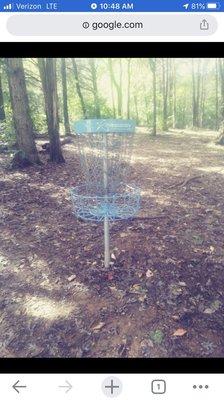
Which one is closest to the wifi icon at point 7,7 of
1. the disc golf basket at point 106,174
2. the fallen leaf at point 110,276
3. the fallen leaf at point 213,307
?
the disc golf basket at point 106,174

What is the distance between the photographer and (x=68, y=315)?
4.00m

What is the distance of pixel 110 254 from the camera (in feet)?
16.9

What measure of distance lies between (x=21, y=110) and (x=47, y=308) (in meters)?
6.84

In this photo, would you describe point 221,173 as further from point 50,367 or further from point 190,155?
point 50,367

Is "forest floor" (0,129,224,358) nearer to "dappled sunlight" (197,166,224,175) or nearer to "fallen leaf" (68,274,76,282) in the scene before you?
"fallen leaf" (68,274,76,282)

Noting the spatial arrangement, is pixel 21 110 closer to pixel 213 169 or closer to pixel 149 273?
pixel 213 169

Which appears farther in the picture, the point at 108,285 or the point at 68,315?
A: the point at 108,285

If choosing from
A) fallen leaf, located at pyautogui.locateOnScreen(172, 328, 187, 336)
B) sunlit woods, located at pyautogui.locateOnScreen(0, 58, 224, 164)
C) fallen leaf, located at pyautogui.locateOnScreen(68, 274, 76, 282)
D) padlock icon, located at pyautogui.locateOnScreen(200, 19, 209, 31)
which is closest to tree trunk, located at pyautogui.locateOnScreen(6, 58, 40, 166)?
sunlit woods, located at pyautogui.locateOnScreen(0, 58, 224, 164)

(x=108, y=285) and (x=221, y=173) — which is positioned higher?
(x=221, y=173)

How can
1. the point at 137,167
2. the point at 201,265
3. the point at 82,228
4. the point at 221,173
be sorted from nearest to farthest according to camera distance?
the point at 201,265
the point at 82,228
the point at 221,173
the point at 137,167

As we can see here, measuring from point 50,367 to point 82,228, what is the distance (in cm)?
376

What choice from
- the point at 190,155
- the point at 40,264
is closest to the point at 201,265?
the point at 40,264

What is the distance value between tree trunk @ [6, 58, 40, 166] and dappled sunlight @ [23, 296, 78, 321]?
613cm
